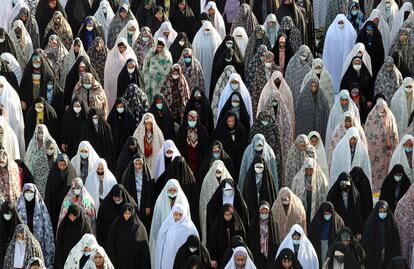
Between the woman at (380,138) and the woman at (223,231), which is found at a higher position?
the woman at (380,138)

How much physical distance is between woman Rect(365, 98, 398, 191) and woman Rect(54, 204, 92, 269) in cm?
483

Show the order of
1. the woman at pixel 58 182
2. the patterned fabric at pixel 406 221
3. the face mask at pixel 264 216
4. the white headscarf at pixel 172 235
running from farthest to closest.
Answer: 1. the woman at pixel 58 182
2. the patterned fabric at pixel 406 221
3. the white headscarf at pixel 172 235
4. the face mask at pixel 264 216

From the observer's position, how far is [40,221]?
25656 mm

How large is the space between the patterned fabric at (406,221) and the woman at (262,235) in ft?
5.47

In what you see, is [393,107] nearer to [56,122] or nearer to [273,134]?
[273,134]

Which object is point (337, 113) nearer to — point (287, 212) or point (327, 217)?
point (287, 212)

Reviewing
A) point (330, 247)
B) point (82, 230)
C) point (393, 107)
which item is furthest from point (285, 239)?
point (393, 107)

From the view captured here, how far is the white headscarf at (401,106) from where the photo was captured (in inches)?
1128

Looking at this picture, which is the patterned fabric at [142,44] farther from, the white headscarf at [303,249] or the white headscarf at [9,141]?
the white headscarf at [303,249]

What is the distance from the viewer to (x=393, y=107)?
94.3ft

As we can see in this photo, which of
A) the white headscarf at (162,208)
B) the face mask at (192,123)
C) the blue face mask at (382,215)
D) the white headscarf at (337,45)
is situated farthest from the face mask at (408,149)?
the white headscarf at (337,45)

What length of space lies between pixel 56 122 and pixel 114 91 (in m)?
1.78

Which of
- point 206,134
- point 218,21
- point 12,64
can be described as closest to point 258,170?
point 206,134

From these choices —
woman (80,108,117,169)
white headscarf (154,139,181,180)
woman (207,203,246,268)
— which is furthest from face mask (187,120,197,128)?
woman (207,203,246,268)
